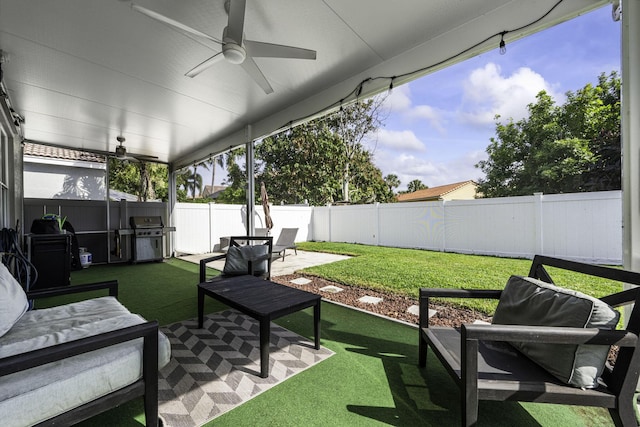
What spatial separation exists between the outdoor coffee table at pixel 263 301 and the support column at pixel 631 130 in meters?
2.15

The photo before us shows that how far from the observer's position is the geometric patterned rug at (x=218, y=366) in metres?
1.68

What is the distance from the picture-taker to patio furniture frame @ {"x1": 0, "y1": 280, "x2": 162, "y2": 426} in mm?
1063

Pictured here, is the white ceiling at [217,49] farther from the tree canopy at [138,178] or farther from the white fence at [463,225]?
the tree canopy at [138,178]

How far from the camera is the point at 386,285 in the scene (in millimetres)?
4258

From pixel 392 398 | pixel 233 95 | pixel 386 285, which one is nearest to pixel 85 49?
pixel 233 95

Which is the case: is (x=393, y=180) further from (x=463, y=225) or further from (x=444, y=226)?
(x=463, y=225)

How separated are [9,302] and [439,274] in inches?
199

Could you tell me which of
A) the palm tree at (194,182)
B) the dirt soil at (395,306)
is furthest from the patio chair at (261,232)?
the palm tree at (194,182)

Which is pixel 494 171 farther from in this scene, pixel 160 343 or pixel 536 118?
pixel 160 343

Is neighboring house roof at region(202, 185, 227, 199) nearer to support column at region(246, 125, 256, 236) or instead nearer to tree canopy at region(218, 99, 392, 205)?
tree canopy at region(218, 99, 392, 205)

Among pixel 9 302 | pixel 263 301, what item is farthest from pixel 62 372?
pixel 263 301

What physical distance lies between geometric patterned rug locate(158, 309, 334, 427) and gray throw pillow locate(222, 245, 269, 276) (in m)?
0.74

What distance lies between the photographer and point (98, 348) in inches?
47.6

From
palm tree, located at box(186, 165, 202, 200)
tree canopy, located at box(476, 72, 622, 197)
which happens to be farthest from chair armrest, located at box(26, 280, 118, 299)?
palm tree, located at box(186, 165, 202, 200)
